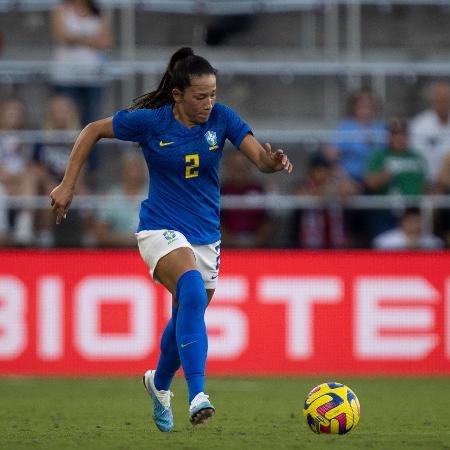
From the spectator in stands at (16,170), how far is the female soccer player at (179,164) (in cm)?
619

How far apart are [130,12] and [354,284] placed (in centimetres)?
506

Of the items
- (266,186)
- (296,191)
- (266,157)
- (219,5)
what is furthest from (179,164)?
(219,5)

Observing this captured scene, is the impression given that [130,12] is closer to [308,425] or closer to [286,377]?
[286,377]

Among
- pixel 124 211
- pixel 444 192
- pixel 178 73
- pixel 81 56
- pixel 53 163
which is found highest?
pixel 81 56

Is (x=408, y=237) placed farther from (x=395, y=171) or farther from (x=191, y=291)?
(x=191, y=291)

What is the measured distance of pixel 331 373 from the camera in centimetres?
1295

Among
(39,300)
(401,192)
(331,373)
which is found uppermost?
(401,192)

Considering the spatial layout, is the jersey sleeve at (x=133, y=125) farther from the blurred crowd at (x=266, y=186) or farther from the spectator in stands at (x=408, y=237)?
the spectator in stands at (x=408, y=237)

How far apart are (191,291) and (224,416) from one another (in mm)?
1876

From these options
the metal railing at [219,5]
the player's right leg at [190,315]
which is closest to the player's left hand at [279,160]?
the player's right leg at [190,315]

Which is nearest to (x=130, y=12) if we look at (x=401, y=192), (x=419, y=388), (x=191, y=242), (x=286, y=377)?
(x=401, y=192)

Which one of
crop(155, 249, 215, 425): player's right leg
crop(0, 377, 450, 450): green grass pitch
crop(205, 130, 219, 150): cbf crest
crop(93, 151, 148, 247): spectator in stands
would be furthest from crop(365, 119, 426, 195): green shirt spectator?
crop(155, 249, 215, 425): player's right leg

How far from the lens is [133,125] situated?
7410mm

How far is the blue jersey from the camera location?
738cm
